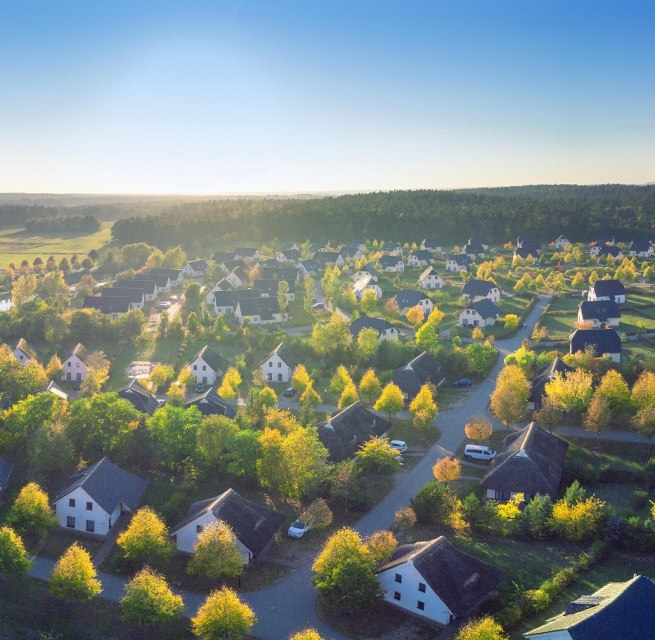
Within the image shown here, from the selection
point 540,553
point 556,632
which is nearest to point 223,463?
point 540,553

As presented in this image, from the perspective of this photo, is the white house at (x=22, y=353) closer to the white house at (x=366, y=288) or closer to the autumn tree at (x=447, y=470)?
the autumn tree at (x=447, y=470)

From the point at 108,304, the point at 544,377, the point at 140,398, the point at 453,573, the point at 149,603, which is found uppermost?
the point at 108,304

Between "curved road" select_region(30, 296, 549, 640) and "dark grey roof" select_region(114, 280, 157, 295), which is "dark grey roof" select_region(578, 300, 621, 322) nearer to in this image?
"curved road" select_region(30, 296, 549, 640)

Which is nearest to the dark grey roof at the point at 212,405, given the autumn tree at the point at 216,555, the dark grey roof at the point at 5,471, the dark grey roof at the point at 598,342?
the dark grey roof at the point at 5,471

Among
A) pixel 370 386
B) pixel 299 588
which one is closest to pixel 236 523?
pixel 299 588

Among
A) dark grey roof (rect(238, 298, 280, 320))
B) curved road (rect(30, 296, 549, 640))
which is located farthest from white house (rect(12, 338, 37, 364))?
curved road (rect(30, 296, 549, 640))

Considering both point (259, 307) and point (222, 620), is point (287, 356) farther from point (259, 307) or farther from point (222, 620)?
point (222, 620)

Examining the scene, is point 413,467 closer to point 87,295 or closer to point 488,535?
point 488,535
